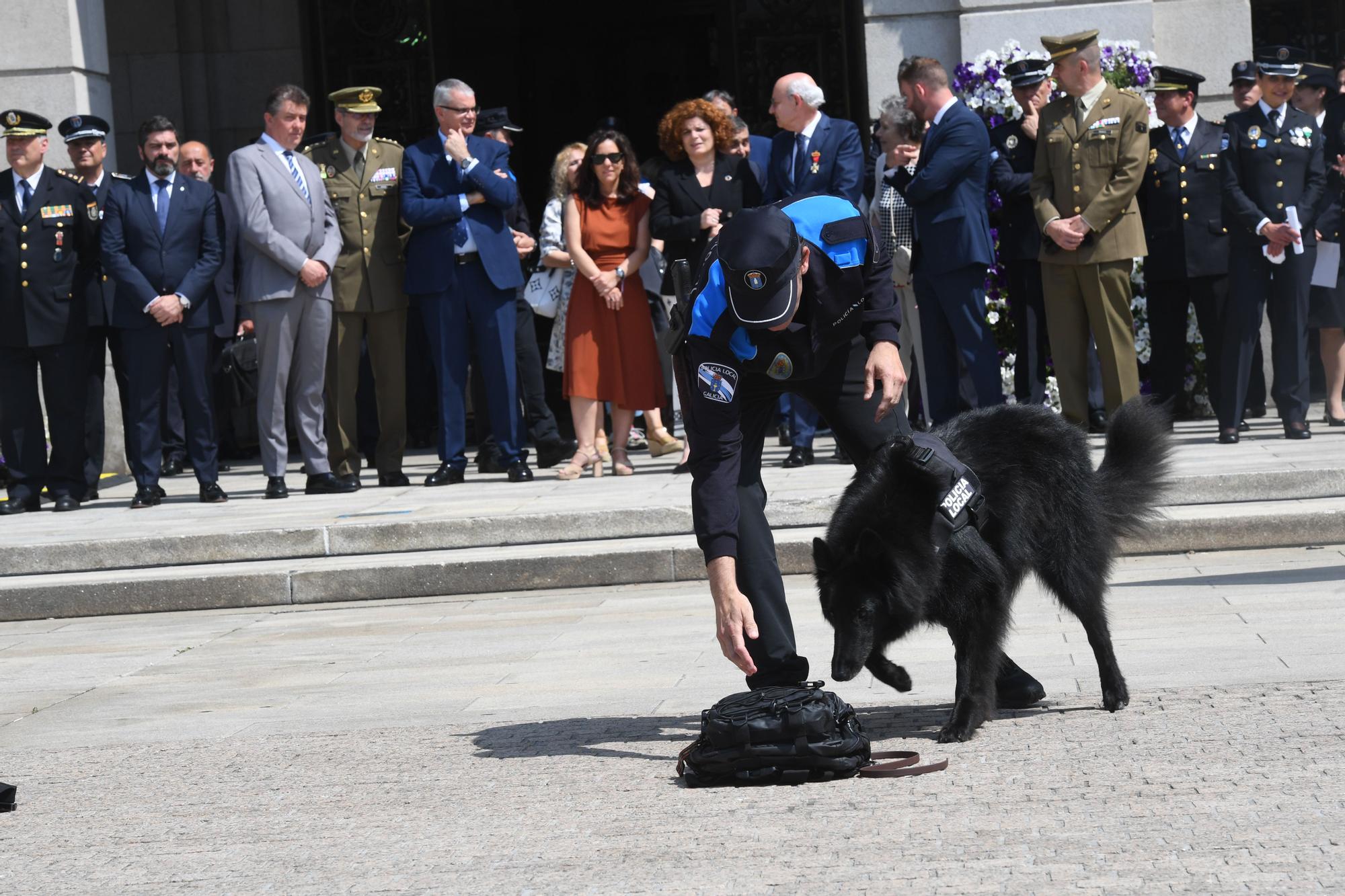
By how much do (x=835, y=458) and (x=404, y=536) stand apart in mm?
3016

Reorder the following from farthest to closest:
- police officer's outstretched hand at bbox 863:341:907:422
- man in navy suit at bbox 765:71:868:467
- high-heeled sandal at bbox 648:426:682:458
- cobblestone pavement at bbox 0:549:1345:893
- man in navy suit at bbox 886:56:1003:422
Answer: high-heeled sandal at bbox 648:426:682:458 < man in navy suit at bbox 765:71:868:467 < man in navy suit at bbox 886:56:1003:422 < police officer's outstretched hand at bbox 863:341:907:422 < cobblestone pavement at bbox 0:549:1345:893

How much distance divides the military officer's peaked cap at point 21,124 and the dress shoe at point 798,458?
4.93 meters

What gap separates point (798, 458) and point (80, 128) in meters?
4.96

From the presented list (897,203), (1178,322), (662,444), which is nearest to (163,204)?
(662,444)

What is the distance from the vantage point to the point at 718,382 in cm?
479

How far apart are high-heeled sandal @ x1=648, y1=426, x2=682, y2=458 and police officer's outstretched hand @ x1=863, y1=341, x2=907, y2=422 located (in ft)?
21.2

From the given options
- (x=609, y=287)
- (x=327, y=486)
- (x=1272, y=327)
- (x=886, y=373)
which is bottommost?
(x=327, y=486)

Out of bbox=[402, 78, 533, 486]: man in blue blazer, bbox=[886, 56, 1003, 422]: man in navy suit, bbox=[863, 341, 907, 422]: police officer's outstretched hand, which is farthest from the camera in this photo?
bbox=[402, 78, 533, 486]: man in blue blazer

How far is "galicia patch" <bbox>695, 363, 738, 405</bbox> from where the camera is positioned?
15.7ft

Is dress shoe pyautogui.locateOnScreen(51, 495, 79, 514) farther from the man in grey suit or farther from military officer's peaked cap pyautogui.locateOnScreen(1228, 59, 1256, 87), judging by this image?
military officer's peaked cap pyautogui.locateOnScreen(1228, 59, 1256, 87)

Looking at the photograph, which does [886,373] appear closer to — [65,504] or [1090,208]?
[1090,208]

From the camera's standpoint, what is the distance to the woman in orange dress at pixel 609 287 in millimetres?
10547

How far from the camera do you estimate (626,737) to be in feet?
17.6

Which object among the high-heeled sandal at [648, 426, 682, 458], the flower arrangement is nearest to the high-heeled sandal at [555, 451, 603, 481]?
the high-heeled sandal at [648, 426, 682, 458]
